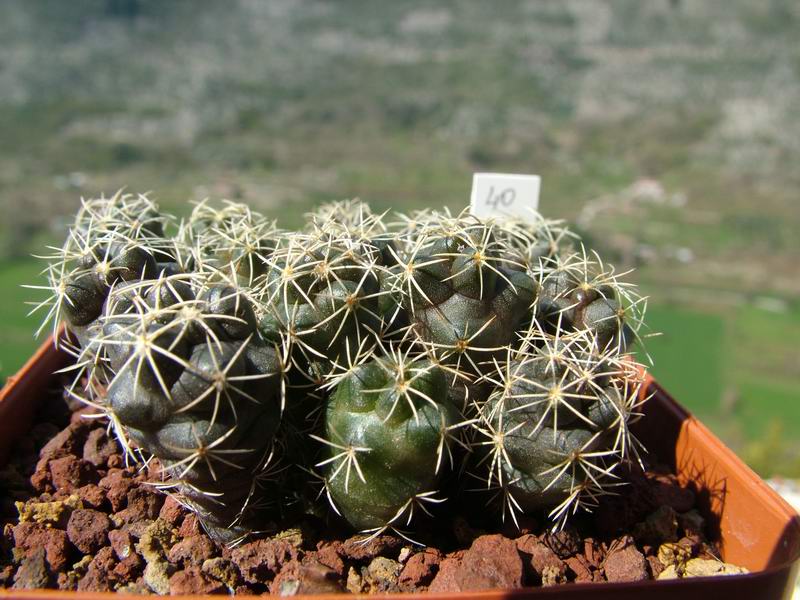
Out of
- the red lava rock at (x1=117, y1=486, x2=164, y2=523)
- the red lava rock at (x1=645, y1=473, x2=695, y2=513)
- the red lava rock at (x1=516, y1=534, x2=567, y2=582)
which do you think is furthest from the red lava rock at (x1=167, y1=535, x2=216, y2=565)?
the red lava rock at (x1=645, y1=473, x2=695, y2=513)

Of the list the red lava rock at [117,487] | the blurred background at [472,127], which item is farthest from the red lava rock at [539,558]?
the blurred background at [472,127]

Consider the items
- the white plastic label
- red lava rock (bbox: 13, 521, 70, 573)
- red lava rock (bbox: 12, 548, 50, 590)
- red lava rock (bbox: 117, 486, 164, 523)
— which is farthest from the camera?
the white plastic label

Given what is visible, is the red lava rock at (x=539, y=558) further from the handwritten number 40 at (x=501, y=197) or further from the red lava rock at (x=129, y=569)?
the handwritten number 40 at (x=501, y=197)

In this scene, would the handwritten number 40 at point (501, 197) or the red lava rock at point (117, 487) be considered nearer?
the red lava rock at point (117, 487)

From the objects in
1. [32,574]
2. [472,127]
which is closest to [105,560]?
[32,574]

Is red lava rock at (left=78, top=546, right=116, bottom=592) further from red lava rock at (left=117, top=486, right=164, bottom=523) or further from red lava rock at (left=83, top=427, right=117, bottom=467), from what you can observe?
red lava rock at (left=83, top=427, right=117, bottom=467)
